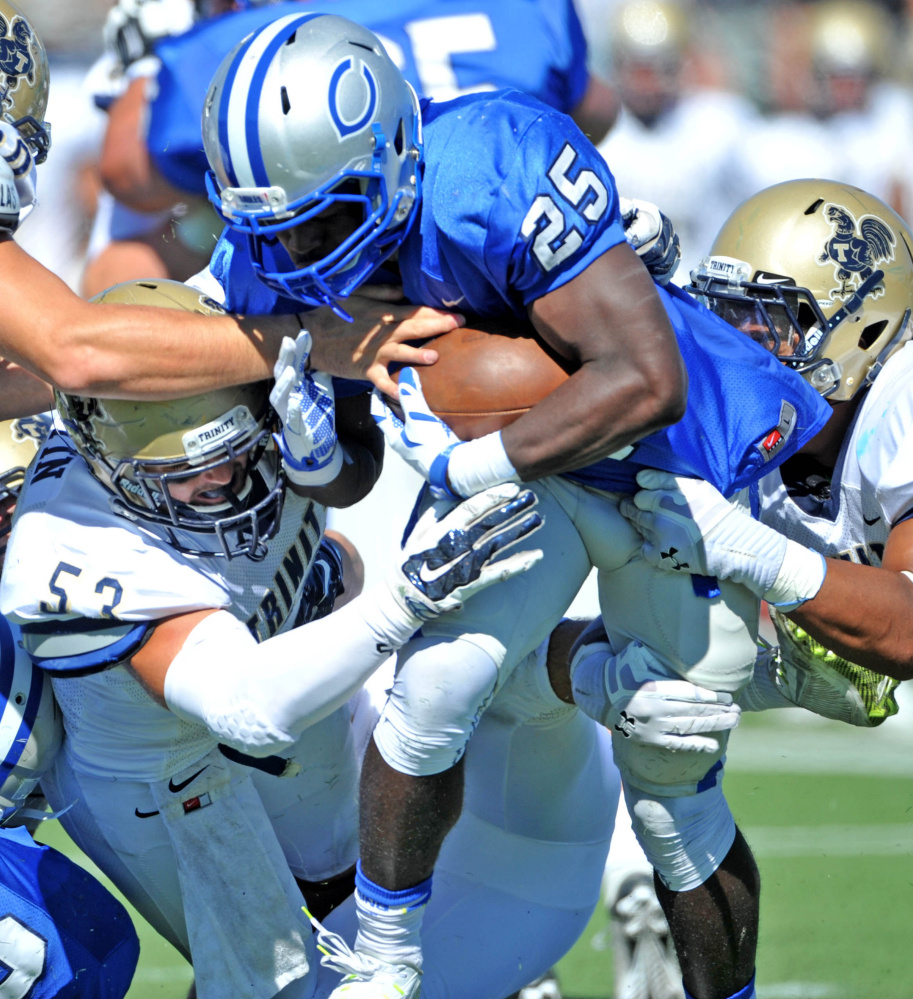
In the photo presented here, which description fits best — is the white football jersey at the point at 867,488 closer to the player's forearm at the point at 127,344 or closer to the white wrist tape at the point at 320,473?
the white wrist tape at the point at 320,473

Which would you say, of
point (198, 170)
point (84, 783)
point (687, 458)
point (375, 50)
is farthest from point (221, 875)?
point (198, 170)

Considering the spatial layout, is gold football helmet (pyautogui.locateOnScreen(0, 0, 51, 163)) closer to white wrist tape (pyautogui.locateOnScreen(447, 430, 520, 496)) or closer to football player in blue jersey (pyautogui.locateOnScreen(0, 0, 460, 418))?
football player in blue jersey (pyautogui.locateOnScreen(0, 0, 460, 418))

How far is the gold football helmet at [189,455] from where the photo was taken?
8.08 ft

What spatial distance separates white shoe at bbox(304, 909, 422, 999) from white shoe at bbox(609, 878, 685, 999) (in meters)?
0.76

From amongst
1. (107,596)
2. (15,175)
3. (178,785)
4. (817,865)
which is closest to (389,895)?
(178,785)

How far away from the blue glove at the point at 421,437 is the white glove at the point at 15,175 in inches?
38.8

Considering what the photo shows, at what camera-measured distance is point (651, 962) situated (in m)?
2.98

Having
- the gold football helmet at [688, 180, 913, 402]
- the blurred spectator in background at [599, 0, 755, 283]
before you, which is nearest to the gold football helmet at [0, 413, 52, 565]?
the gold football helmet at [688, 180, 913, 402]

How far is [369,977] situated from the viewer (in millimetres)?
2359

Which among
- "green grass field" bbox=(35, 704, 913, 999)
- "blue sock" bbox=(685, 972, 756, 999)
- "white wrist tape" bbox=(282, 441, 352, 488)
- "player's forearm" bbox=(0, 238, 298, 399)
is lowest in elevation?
"green grass field" bbox=(35, 704, 913, 999)

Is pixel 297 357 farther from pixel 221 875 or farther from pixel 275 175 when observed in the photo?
pixel 221 875

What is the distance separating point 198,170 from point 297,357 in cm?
394

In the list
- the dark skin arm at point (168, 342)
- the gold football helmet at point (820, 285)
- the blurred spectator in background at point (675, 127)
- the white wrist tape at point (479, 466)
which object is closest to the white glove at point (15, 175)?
the dark skin arm at point (168, 342)

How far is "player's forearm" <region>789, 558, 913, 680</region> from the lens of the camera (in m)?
A: 2.49
